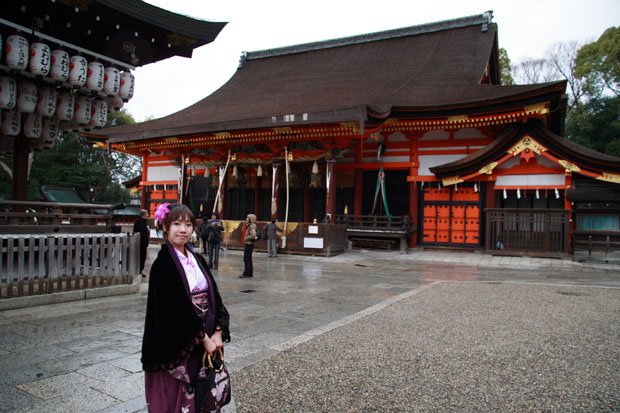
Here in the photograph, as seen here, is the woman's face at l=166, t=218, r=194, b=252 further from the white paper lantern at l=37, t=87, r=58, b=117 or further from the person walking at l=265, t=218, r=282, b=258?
the person walking at l=265, t=218, r=282, b=258

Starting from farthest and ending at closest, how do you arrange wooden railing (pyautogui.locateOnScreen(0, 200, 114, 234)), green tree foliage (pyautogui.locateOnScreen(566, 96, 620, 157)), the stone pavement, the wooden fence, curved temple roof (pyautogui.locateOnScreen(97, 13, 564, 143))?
green tree foliage (pyautogui.locateOnScreen(566, 96, 620, 157)), curved temple roof (pyautogui.locateOnScreen(97, 13, 564, 143)), wooden railing (pyautogui.locateOnScreen(0, 200, 114, 234)), the wooden fence, the stone pavement

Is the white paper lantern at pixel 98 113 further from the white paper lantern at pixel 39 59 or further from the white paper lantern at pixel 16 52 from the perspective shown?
the white paper lantern at pixel 16 52

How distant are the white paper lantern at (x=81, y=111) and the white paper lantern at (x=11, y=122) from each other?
3.40 ft

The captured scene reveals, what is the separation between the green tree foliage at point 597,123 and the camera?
86.0 feet

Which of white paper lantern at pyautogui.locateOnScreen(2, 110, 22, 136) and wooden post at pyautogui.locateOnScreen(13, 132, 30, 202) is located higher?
white paper lantern at pyautogui.locateOnScreen(2, 110, 22, 136)

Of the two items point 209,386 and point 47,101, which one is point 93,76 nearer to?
point 47,101

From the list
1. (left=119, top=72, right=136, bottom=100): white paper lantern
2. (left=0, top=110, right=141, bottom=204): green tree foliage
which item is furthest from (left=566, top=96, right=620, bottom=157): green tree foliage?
(left=0, top=110, right=141, bottom=204): green tree foliage

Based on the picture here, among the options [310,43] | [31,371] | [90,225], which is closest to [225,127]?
[90,225]

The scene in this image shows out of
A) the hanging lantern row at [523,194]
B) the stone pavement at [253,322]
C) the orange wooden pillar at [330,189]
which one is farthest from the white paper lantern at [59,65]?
the hanging lantern row at [523,194]

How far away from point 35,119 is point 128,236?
3542 mm

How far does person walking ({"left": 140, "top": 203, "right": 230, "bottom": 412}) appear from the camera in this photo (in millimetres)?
2373

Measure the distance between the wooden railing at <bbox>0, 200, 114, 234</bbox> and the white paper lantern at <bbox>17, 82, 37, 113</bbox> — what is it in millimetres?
1889

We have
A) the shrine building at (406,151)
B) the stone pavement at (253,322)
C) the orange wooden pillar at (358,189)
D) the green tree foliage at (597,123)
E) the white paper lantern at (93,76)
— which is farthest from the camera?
the green tree foliage at (597,123)

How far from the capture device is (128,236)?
743cm
